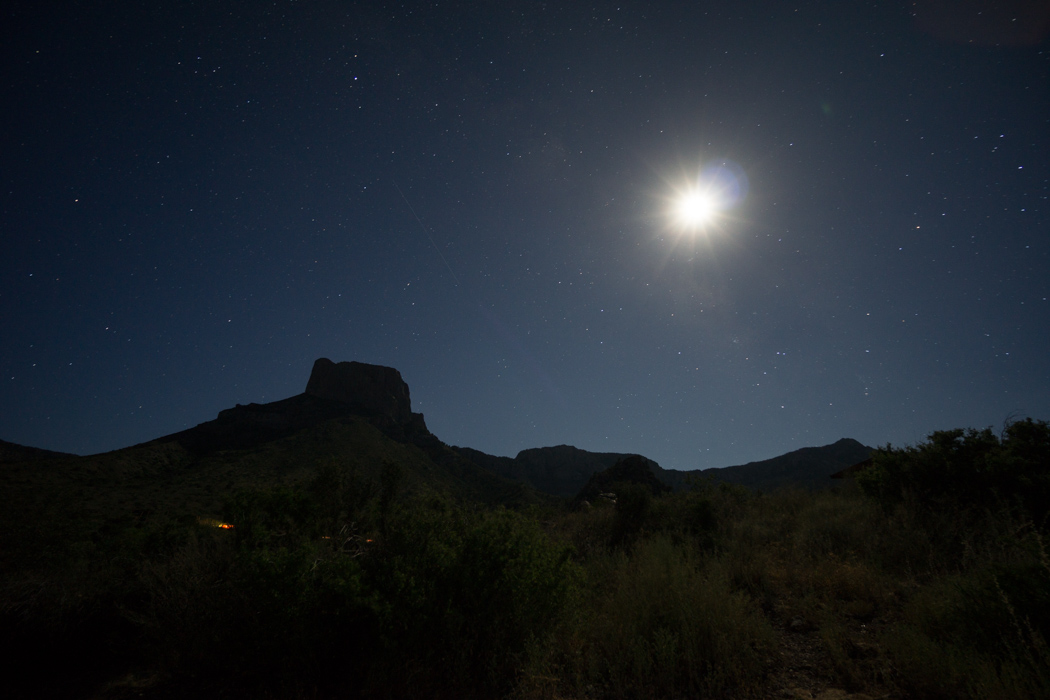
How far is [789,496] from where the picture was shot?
12383 millimetres

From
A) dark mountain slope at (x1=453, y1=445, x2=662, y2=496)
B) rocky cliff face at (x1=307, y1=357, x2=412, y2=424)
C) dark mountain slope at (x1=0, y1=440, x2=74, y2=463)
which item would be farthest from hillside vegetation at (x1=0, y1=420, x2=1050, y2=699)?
rocky cliff face at (x1=307, y1=357, x2=412, y2=424)

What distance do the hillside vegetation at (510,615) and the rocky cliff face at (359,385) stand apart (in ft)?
347

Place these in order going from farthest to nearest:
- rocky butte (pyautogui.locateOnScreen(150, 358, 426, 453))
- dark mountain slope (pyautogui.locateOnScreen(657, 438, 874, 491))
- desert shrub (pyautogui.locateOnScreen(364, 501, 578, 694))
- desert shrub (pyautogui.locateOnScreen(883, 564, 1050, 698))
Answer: rocky butte (pyautogui.locateOnScreen(150, 358, 426, 453))
dark mountain slope (pyautogui.locateOnScreen(657, 438, 874, 491))
desert shrub (pyautogui.locateOnScreen(364, 501, 578, 694))
desert shrub (pyautogui.locateOnScreen(883, 564, 1050, 698))

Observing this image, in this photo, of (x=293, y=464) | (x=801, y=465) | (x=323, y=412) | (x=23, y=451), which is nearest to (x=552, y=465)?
(x=801, y=465)

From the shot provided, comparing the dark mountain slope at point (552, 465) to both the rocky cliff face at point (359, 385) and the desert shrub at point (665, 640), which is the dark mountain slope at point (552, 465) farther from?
the desert shrub at point (665, 640)

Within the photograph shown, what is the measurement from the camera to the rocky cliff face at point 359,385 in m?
109

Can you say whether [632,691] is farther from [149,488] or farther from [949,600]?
[149,488]

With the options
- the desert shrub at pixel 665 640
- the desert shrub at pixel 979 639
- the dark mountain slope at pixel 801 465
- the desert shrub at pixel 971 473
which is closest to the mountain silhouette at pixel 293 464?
the dark mountain slope at pixel 801 465

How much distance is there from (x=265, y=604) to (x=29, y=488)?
46.0 m

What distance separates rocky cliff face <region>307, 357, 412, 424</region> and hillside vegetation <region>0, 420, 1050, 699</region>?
4159 inches

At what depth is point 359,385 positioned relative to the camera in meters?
110

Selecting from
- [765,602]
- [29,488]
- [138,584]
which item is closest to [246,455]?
[29,488]

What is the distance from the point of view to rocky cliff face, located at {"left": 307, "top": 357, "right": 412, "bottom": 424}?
109250 mm

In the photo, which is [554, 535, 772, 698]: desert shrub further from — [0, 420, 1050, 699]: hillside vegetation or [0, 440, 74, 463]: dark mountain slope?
[0, 440, 74, 463]: dark mountain slope
